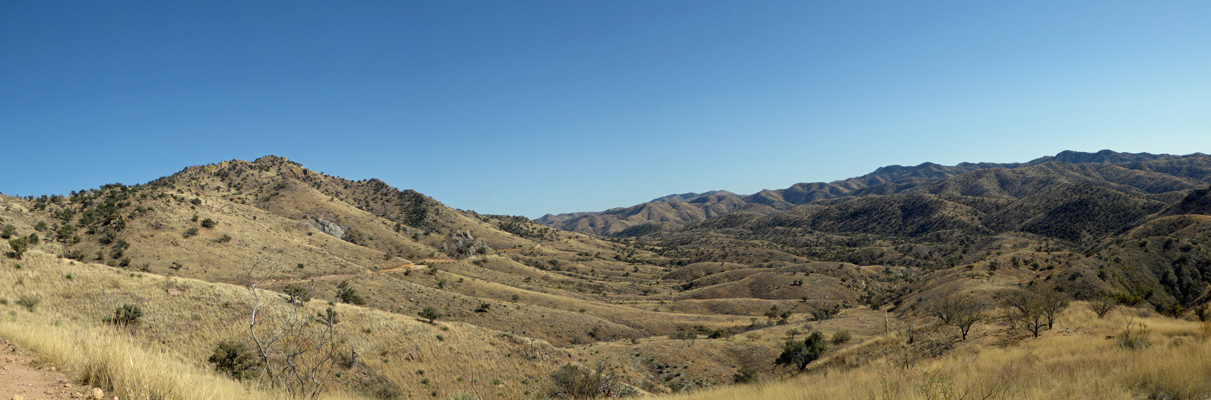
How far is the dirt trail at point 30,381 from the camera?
5184 millimetres

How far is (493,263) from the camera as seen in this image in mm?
75312

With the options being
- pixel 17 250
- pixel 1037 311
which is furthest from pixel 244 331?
pixel 1037 311

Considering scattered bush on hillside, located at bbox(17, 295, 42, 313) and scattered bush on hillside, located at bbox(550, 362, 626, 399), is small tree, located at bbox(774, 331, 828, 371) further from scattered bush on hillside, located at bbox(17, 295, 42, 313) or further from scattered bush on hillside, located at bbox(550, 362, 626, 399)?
scattered bush on hillside, located at bbox(17, 295, 42, 313)

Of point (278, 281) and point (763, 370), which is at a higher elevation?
point (278, 281)

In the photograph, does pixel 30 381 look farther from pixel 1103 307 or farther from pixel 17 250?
pixel 17 250

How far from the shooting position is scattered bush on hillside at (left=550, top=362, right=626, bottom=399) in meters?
18.5

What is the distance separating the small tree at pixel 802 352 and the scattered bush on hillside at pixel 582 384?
39.2 feet

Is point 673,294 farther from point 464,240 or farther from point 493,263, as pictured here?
point 464,240

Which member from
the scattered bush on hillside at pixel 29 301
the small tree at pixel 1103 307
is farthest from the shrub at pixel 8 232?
the small tree at pixel 1103 307

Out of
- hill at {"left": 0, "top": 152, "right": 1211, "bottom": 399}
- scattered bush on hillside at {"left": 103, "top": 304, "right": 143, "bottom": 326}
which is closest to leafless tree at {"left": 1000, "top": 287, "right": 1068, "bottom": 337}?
hill at {"left": 0, "top": 152, "right": 1211, "bottom": 399}

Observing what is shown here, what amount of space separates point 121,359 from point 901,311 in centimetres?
5259

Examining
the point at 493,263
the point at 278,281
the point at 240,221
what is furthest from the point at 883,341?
the point at 240,221

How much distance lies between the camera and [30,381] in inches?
221

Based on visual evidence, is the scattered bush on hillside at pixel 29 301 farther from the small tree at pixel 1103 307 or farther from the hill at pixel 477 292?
the small tree at pixel 1103 307
